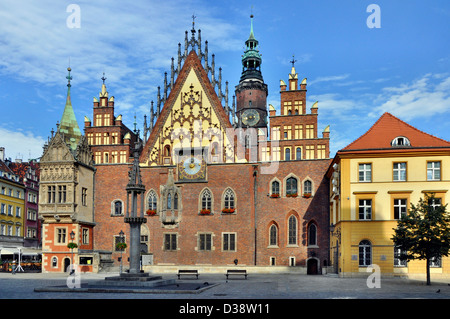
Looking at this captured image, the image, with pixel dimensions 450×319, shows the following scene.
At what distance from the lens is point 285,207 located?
1937 inches

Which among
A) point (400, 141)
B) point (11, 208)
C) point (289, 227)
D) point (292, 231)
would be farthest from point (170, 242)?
point (11, 208)

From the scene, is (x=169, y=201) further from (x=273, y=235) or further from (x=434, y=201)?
(x=434, y=201)

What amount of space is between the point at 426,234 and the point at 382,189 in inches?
292

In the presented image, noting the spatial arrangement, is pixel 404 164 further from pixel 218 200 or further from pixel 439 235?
pixel 218 200

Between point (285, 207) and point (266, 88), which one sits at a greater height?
point (266, 88)

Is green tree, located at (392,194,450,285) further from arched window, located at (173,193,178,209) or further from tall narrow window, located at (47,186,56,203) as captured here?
tall narrow window, located at (47,186,56,203)

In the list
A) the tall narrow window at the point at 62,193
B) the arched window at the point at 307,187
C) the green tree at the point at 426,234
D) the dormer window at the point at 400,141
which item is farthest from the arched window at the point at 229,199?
the green tree at the point at 426,234

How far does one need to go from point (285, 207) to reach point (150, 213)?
13404mm

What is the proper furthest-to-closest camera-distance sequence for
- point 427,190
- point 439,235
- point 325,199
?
point 325,199 < point 427,190 < point 439,235

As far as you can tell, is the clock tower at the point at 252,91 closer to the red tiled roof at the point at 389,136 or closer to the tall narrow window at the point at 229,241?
the tall narrow window at the point at 229,241

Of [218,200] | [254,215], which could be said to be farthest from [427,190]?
[218,200]

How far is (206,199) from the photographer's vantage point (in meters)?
51.0

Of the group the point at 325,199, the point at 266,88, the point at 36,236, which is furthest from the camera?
the point at 266,88

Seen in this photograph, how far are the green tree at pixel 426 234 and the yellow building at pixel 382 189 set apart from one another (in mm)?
4566
